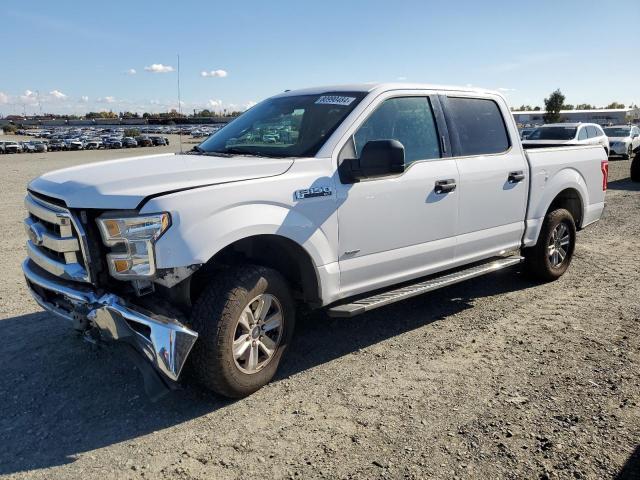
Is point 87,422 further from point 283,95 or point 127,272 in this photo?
point 283,95

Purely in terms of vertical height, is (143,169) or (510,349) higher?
(143,169)

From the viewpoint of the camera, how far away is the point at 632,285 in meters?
5.94

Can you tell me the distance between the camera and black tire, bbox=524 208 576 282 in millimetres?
5766

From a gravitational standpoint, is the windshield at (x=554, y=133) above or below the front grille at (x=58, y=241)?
above

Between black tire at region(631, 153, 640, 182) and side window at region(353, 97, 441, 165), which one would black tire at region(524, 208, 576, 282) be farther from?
black tire at region(631, 153, 640, 182)

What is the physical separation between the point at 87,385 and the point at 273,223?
69.3 inches

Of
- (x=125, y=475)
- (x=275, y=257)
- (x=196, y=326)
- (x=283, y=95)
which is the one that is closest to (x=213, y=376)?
(x=196, y=326)

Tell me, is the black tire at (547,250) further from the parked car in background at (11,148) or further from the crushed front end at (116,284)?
the parked car in background at (11,148)

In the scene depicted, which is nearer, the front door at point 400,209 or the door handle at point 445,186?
the front door at point 400,209

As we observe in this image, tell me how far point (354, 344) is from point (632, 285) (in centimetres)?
351

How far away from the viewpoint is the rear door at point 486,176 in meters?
4.75

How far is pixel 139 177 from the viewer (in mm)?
3240

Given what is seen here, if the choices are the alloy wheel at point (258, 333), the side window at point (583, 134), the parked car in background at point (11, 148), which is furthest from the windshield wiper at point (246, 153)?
the parked car in background at point (11, 148)

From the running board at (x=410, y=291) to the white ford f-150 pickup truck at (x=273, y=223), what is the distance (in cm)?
2
